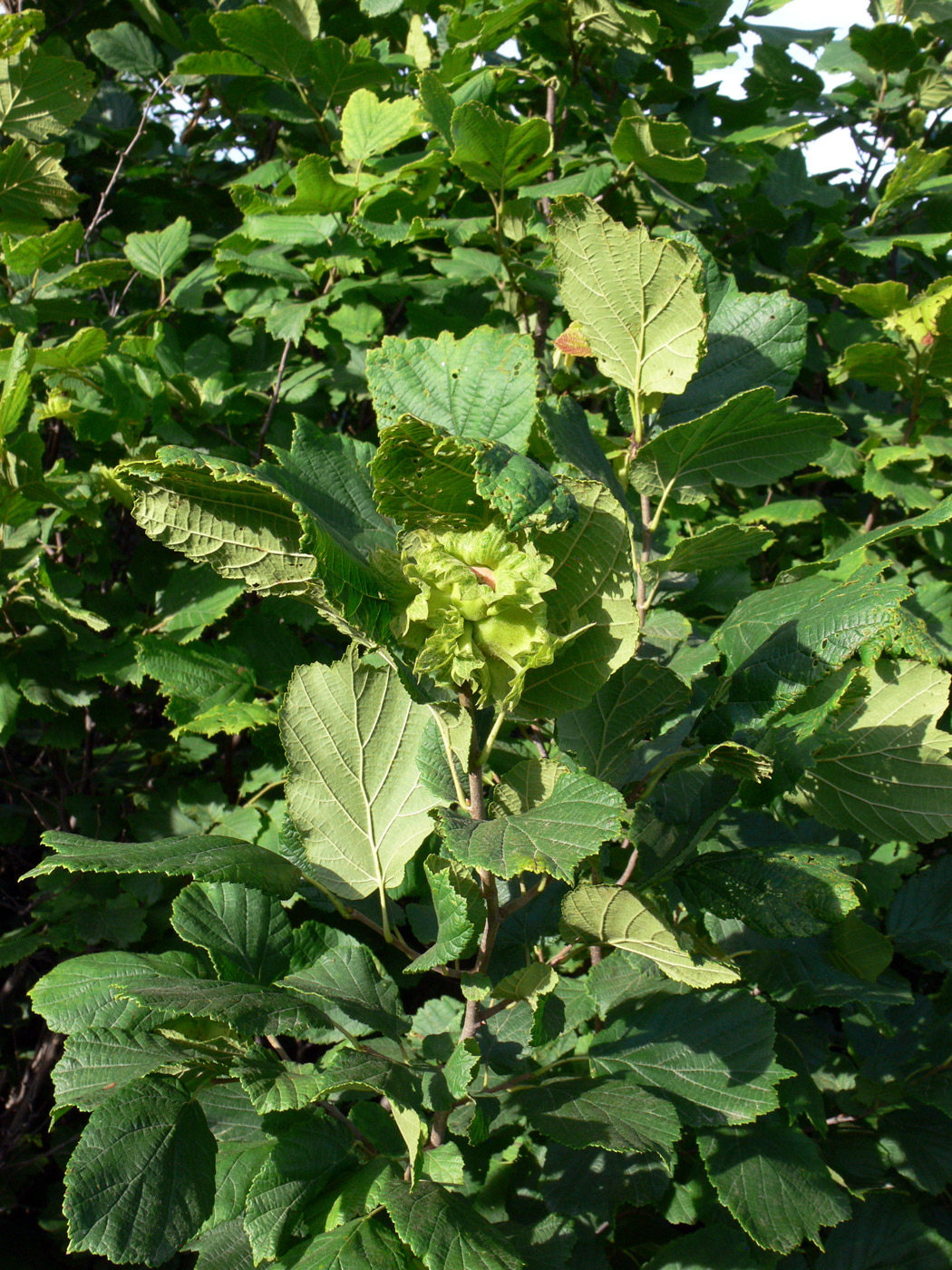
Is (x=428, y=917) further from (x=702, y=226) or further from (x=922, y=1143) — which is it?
(x=702, y=226)

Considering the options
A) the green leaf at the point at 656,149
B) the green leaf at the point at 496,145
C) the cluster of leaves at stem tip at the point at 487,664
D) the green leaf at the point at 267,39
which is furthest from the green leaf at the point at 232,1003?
the green leaf at the point at 267,39

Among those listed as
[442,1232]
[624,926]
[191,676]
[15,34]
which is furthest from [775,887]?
[15,34]

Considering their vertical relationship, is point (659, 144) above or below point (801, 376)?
above

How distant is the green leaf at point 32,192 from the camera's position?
7.11ft

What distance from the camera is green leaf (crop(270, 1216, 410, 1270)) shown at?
3.30ft

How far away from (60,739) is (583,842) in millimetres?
1726

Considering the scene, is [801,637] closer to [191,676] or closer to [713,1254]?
[713,1254]

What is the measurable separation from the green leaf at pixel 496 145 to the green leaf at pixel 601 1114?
167 centimetres

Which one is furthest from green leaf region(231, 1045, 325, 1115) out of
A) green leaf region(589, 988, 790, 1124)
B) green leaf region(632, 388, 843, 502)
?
green leaf region(632, 388, 843, 502)

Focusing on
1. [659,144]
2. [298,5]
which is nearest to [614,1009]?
[659,144]

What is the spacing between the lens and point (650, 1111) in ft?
3.76

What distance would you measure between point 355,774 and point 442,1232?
20.9 inches

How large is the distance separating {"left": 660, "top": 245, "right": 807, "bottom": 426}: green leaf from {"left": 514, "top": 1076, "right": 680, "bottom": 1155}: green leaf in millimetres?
981

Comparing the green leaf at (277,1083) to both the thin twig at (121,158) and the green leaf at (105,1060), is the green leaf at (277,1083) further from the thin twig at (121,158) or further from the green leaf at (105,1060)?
the thin twig at (121,158)
